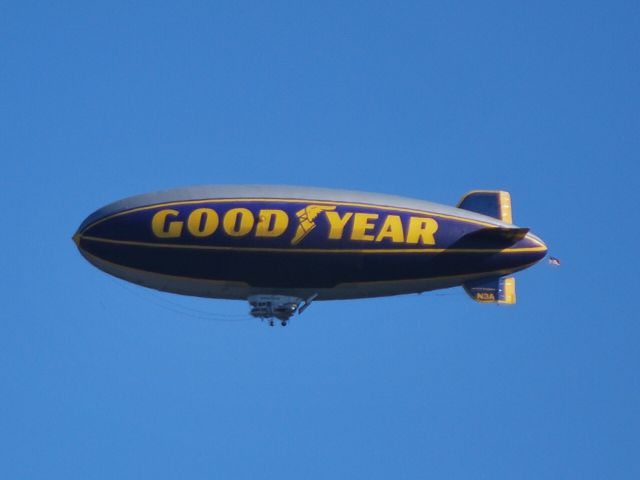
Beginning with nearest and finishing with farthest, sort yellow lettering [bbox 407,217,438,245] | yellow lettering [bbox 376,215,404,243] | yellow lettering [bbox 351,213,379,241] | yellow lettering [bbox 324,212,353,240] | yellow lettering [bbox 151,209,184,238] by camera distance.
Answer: yellow lettering [bbox 151,209,184,238] → yellow lettering [bbox 324,212,353,240] → yellow lettering [bbox 351,213,379,241] → yellow lettering [bbox 376,215,404,243] → yellow lettering [bbox 407,217,438,245]

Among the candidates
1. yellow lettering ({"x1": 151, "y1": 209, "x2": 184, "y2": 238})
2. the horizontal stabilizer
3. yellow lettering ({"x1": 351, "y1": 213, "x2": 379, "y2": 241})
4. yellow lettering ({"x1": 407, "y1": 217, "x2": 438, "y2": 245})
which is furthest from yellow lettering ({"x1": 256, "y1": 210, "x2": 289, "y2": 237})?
the horizontal stabilizer

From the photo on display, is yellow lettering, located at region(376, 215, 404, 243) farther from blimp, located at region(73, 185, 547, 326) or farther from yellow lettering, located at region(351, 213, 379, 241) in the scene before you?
yellow lettering, located at region(351, 213, 379, 241)

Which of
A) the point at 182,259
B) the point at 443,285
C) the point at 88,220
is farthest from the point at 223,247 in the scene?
the point at 443,285

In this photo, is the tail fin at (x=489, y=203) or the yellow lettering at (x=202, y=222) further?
the tail fin at (x=489, y=203)

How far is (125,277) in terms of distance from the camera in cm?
2958

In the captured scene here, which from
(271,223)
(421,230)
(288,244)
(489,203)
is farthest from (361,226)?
(489,203)

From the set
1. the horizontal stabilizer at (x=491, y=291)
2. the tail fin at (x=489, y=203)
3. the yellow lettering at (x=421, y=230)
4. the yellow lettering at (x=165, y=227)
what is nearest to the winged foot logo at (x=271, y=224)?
the yellow lettering at (x=165, y=227)

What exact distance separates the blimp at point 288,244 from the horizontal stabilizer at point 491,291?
0.79 feet

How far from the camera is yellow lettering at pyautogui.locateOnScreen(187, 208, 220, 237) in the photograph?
2858 centimetres

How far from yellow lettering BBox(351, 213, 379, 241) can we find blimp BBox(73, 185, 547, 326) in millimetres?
22

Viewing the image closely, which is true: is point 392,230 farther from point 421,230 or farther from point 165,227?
point 165,227

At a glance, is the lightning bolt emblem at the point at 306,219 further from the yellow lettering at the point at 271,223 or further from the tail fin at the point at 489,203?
the tail fin at the point at 489,203

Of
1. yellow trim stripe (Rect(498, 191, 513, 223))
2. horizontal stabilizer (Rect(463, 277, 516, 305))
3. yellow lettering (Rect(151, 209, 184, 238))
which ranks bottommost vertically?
horizontal stabilizer (Rect(463, 277, 516, 305))

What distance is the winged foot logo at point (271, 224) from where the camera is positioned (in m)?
28.6
